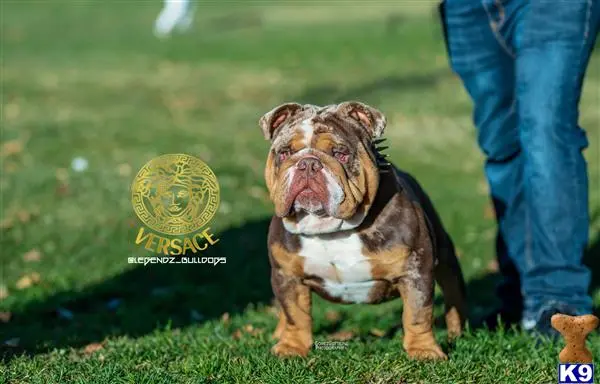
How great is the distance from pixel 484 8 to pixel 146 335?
103 inches

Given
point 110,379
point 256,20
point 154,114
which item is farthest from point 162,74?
point 110,379

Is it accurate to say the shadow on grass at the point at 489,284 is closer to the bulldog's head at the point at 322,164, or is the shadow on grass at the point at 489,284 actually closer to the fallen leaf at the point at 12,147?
the bulldog's head at the point at 322,164

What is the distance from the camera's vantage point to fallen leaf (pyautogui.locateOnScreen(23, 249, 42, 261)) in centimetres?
794

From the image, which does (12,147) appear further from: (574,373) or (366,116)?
(574,373)

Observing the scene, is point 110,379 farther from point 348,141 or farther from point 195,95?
point 195,95

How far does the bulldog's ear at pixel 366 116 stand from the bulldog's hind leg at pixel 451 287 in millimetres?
1042

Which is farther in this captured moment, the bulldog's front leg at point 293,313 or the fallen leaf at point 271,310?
the fallen leaf at point 271,310

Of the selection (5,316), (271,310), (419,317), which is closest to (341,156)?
(419,317)

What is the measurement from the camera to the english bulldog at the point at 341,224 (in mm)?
4180

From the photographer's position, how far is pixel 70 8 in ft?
113

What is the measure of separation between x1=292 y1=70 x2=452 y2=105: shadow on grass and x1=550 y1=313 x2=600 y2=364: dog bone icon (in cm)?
1378

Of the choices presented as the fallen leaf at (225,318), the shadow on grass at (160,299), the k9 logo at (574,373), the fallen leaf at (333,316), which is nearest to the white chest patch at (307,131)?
the k9 logo at (574,373)

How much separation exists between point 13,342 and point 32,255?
2914mm

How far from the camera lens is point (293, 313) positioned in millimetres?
4695
